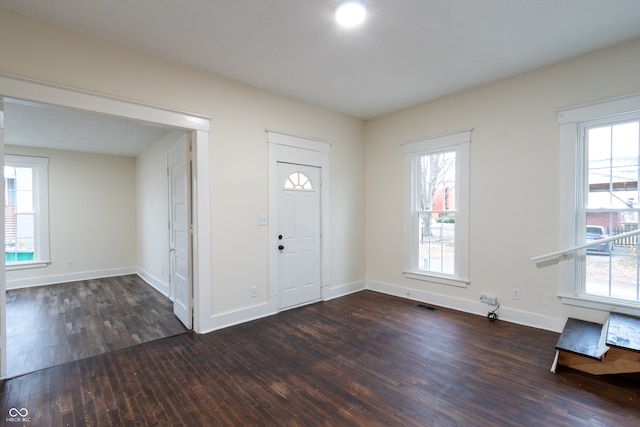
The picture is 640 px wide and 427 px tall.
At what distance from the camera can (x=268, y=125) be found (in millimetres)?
3812

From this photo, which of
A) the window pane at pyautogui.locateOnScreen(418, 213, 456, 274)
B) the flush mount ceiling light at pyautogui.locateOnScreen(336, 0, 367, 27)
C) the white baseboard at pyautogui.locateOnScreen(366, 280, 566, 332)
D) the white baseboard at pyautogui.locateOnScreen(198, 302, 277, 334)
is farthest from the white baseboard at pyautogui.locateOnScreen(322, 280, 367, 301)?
the flush mount ceiling light at pyautogui.locateOnScreen(336, 0, 367, 27)

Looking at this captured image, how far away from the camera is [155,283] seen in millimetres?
5375

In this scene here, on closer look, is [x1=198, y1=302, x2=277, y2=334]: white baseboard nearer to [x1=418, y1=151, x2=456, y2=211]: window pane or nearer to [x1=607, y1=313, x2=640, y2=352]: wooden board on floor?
[x1=418, y1=151, x2=456, y2=211]: window pane

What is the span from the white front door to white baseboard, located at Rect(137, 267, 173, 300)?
6.78 feet

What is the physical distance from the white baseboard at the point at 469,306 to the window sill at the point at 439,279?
0.18 m

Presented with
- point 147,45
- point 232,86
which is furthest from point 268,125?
point 147,45

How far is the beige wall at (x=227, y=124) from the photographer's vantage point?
2.42 meters

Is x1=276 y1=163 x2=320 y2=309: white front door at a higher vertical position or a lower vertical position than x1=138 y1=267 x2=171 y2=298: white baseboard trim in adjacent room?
higher

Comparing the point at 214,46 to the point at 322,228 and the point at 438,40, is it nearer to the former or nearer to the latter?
the point at 438,40

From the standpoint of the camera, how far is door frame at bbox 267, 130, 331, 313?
12.6 feet

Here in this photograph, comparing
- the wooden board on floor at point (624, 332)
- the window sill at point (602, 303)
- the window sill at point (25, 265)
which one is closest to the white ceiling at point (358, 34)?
the window sill at point (602, 303)

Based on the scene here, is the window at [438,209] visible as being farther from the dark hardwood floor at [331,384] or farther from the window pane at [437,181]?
the dark hardwood floor at [331,384]

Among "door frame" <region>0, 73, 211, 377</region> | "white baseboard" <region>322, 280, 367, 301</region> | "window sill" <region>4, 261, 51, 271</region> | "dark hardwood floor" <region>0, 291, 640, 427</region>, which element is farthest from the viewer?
"window sill" <region>4, 261, 51, 271</region>

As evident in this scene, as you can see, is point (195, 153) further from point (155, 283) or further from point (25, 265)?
point (25, 265)
